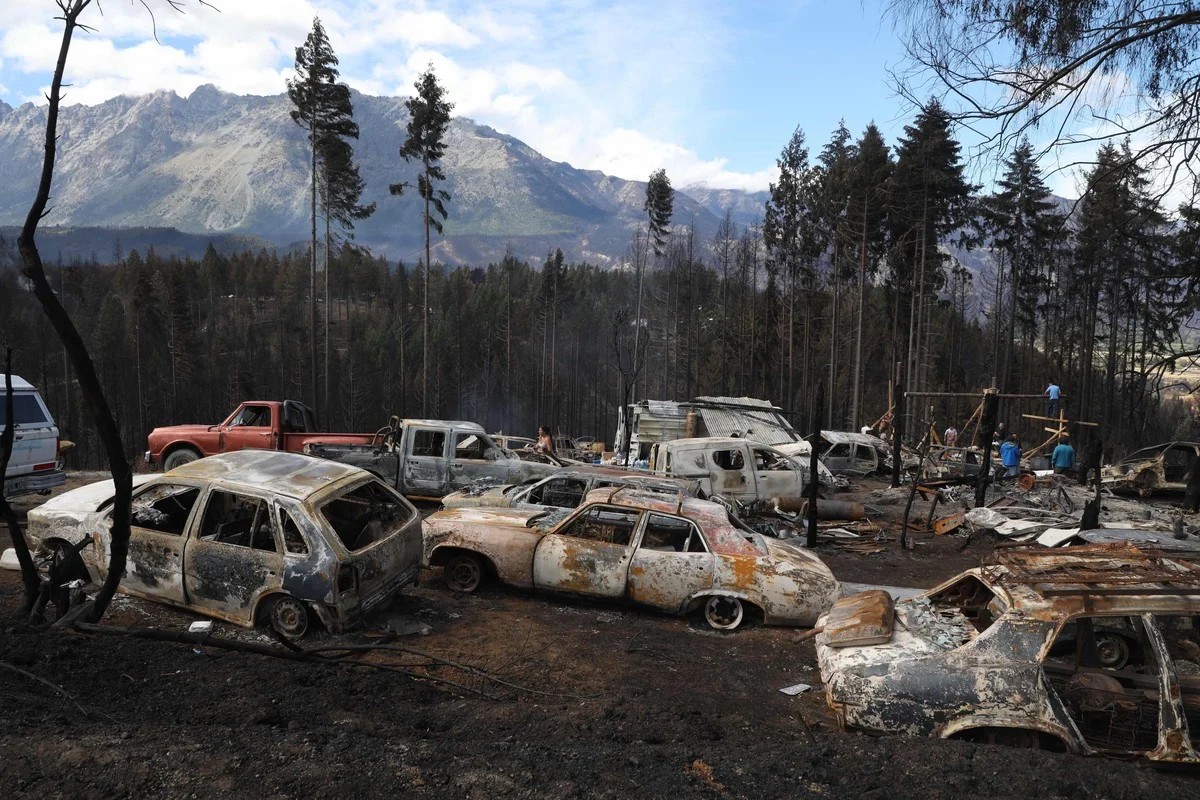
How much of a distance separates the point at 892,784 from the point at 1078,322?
4552cm

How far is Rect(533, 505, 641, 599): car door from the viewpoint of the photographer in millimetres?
7496

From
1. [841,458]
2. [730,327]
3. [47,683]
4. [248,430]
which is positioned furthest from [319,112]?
[730,327]

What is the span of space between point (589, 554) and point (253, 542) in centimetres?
324

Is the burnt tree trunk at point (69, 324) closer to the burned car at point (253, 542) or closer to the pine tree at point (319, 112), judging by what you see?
the burned car at point (253, 542)

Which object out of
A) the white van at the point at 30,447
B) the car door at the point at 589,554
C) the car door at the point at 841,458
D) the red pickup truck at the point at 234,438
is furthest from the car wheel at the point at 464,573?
the car door at the point at 841,458

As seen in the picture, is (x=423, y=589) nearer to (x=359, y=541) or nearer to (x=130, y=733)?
(x=359, y=541)

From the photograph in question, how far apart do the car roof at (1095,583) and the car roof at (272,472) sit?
18.6ft

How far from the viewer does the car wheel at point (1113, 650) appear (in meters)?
5.41

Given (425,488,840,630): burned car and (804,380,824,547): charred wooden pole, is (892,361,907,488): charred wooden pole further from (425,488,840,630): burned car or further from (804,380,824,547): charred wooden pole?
(425,488,840,630): burned car

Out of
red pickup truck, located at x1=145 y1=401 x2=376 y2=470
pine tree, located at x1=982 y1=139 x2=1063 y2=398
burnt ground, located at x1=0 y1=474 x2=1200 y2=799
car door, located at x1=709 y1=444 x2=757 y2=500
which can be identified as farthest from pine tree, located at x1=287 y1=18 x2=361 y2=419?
pine tree, located at x1=982 y1=139 x2=1063 y2=398

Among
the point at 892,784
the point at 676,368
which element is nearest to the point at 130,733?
the point at 892,784

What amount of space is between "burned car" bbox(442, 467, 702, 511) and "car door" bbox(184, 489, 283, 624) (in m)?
2.99

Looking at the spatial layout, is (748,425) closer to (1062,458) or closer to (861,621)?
(1062,458)

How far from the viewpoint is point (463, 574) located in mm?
8039
